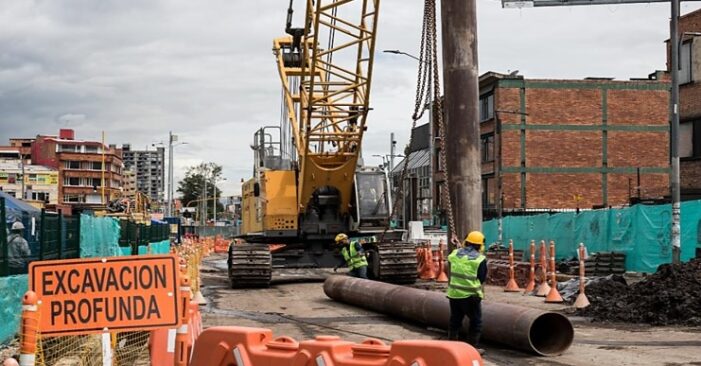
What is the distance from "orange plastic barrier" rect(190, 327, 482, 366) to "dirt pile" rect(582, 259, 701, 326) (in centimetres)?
949

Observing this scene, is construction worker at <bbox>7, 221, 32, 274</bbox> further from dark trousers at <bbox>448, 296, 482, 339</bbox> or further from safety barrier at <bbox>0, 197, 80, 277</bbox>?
dark trousers at <bbox>448, 296, 482, 339</bbox>

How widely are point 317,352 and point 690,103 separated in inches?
1328

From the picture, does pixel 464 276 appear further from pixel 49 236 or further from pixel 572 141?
pixel 572 141

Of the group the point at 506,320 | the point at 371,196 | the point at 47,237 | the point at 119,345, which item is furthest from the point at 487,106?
the point at 119,345

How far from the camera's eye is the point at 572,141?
2194 inches

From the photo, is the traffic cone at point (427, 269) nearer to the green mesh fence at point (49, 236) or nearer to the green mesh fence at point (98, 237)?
the green mesh fence at point (98, 237)

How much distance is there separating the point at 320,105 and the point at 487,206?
34.8 meters

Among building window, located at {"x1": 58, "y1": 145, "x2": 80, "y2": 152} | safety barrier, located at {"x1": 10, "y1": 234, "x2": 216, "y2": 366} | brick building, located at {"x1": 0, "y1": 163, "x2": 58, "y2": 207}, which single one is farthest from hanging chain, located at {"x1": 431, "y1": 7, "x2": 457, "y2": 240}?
building window, located at {"x1": 58, "y1": 145, "x2": 80, "y2": 152}

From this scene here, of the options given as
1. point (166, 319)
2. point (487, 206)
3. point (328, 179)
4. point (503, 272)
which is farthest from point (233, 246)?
point (487, 206)

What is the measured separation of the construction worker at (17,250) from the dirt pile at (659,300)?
9.56m

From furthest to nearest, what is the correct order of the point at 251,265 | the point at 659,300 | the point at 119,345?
the point at 251,265, the point at 659,300, the point at 119,345

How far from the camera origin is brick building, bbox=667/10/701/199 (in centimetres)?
3544

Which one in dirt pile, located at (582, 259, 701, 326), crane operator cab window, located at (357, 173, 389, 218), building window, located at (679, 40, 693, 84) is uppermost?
building window, located at (679, 40, 693, 84)

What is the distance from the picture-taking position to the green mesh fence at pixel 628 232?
2370 cm
